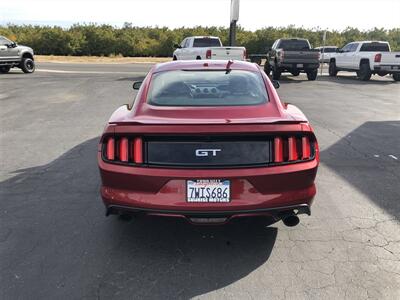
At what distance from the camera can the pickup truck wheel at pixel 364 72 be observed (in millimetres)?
20811

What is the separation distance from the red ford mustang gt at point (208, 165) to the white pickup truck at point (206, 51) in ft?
45.7

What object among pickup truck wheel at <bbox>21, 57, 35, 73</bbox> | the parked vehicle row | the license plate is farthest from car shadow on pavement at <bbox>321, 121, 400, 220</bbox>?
pickup truck wheel at <bbox>21, 57, 35, 73</bbox>

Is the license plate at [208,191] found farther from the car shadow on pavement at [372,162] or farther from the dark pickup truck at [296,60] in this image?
the dark pickup truck at [296,60]

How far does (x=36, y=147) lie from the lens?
732cm

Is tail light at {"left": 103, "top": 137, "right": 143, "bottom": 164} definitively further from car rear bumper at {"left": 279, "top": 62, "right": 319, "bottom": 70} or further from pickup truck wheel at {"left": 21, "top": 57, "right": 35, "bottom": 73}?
pickup truck wheel at {"left": 21, "top": 57, "right": 35, "bottom": 73}

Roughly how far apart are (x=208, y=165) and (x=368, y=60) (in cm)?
1935

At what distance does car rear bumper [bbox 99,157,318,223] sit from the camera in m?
3.40

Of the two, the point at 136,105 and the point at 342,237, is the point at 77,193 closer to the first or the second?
the point at 136,105

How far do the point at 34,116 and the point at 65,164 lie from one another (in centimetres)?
450

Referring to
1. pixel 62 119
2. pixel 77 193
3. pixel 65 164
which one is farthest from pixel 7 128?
pixel 77 193

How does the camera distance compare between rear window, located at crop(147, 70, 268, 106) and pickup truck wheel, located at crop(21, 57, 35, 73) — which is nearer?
rear window, located at crop(147, 70, 268, 106)

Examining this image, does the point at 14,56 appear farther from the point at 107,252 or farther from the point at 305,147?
the point at 305,147

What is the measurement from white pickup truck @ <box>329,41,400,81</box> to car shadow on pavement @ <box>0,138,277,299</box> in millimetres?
17832

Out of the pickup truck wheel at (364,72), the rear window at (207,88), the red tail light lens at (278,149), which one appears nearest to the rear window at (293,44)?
the pickup truck wheel at (364,72)
